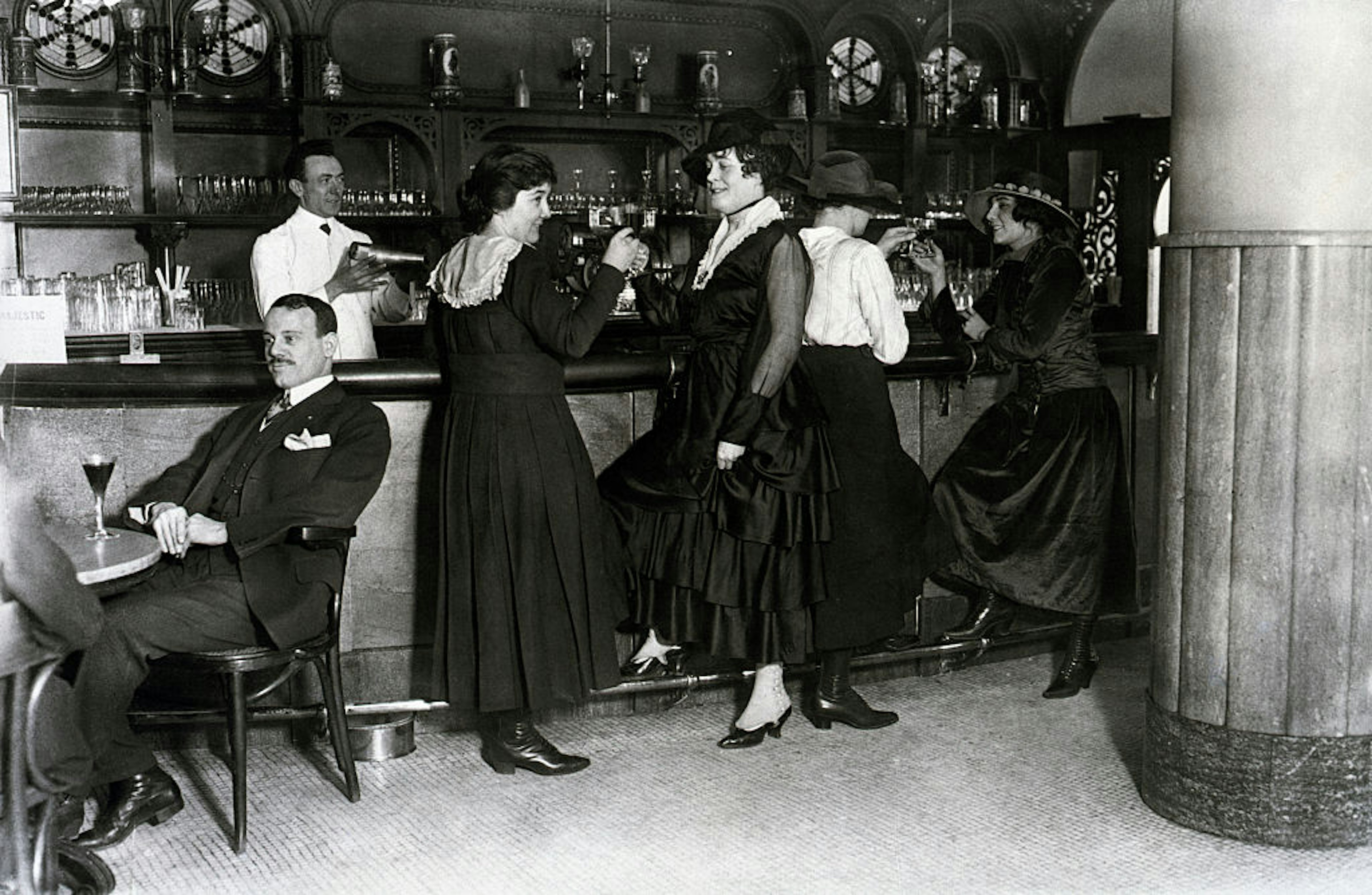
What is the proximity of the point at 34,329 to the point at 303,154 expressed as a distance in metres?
1.59

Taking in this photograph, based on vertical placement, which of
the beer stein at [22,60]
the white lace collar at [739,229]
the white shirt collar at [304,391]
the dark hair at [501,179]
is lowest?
the white shirt collar at [304,391]

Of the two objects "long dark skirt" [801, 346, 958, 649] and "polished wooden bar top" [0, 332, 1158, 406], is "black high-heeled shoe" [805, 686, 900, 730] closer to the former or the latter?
"long dark skirt" [801, 346, 958, 649]

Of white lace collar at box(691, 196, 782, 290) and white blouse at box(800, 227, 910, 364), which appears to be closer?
white lace collar at box(691, 196, 782, 290)

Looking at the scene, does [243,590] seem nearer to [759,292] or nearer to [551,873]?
[551,873]

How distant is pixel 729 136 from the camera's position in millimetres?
3812

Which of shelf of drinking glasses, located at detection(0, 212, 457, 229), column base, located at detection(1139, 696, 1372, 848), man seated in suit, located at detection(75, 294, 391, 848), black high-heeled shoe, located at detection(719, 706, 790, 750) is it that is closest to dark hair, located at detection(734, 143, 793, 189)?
man seated in suit, located at detection(75, 294, 391, 848)

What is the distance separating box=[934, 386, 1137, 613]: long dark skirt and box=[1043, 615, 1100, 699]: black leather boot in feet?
0.21

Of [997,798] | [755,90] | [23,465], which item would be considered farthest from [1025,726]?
[755,90]

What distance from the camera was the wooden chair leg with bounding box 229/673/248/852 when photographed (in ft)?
10.7

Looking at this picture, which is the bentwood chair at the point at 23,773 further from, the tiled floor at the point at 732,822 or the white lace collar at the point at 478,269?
the white lace collar at the point at 478,269

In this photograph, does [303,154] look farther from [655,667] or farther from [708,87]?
[708,87]

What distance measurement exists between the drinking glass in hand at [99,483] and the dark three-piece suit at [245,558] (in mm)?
212

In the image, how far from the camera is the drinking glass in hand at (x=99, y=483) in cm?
315

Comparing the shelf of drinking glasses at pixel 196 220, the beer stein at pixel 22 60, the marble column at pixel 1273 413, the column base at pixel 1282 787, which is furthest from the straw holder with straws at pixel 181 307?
the column base at pixel 1282 787
